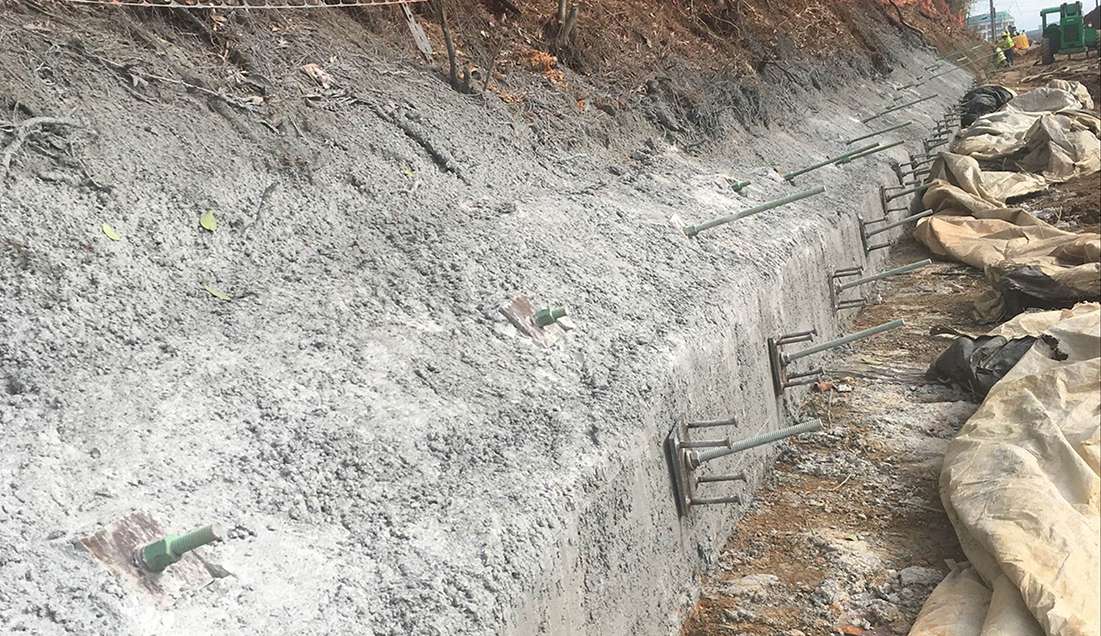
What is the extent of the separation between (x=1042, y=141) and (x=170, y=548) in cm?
1061

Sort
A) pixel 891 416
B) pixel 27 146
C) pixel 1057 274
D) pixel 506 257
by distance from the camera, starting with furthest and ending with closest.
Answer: pixel 1057 274, pixel 891 416, pixel 506 257, pixel 27 146

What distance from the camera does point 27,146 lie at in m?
2.50

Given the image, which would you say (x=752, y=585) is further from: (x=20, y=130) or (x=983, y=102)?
(x=983, y=102)

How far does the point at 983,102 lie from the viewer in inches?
527

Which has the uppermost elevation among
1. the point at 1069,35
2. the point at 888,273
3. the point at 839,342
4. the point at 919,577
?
the point at 1069,35

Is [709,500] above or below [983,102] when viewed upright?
below

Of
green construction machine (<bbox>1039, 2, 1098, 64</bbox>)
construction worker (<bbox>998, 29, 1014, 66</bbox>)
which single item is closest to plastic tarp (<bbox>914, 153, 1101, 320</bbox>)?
green construction machine (<bbox>1039, 2, 1098, 64</bbox>)

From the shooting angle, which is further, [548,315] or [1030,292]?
[1030,292]

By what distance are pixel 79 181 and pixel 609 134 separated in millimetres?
3356

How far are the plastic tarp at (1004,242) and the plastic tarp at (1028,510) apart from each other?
6.77 ft

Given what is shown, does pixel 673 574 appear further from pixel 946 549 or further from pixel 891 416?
pixel 891 416

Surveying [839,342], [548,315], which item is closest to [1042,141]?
[839,342]

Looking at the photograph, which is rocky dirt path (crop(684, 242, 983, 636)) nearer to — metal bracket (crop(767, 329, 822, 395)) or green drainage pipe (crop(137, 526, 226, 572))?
metal bracket (crop(767, 329, 822, 395))

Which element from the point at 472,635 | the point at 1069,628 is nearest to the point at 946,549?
the point at 1069,628
